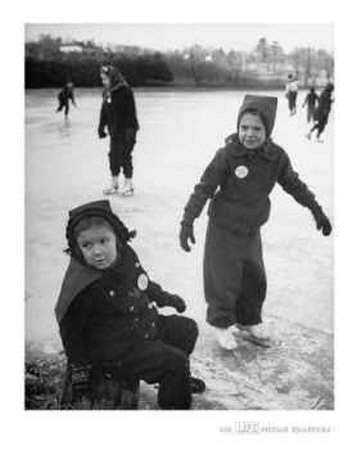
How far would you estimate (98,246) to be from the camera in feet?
6.13

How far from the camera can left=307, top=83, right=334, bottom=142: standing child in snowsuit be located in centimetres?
199

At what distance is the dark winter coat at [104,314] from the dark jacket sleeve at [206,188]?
0.21m

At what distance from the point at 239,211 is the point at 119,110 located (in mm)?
456

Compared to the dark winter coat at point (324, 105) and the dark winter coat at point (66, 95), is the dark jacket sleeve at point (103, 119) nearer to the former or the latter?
the dark winter coat at point (66, 95)

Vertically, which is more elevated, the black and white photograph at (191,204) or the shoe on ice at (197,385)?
the black and white photograph at (191,204)

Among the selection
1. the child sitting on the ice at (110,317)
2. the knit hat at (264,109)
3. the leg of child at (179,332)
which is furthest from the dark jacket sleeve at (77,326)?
the knit hat at (264,109)

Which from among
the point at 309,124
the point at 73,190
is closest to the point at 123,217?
the point at 73,190

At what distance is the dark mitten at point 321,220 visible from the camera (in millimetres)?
1966

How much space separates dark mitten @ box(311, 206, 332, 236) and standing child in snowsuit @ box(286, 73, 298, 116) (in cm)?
29

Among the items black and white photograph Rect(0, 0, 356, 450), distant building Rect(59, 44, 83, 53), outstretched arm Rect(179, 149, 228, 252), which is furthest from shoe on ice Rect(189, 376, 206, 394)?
distant building Rect(59, 44, 83, 53)

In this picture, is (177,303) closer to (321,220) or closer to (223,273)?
(223,273)

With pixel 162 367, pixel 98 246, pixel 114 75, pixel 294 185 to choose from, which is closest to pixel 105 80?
pixel 114 75
